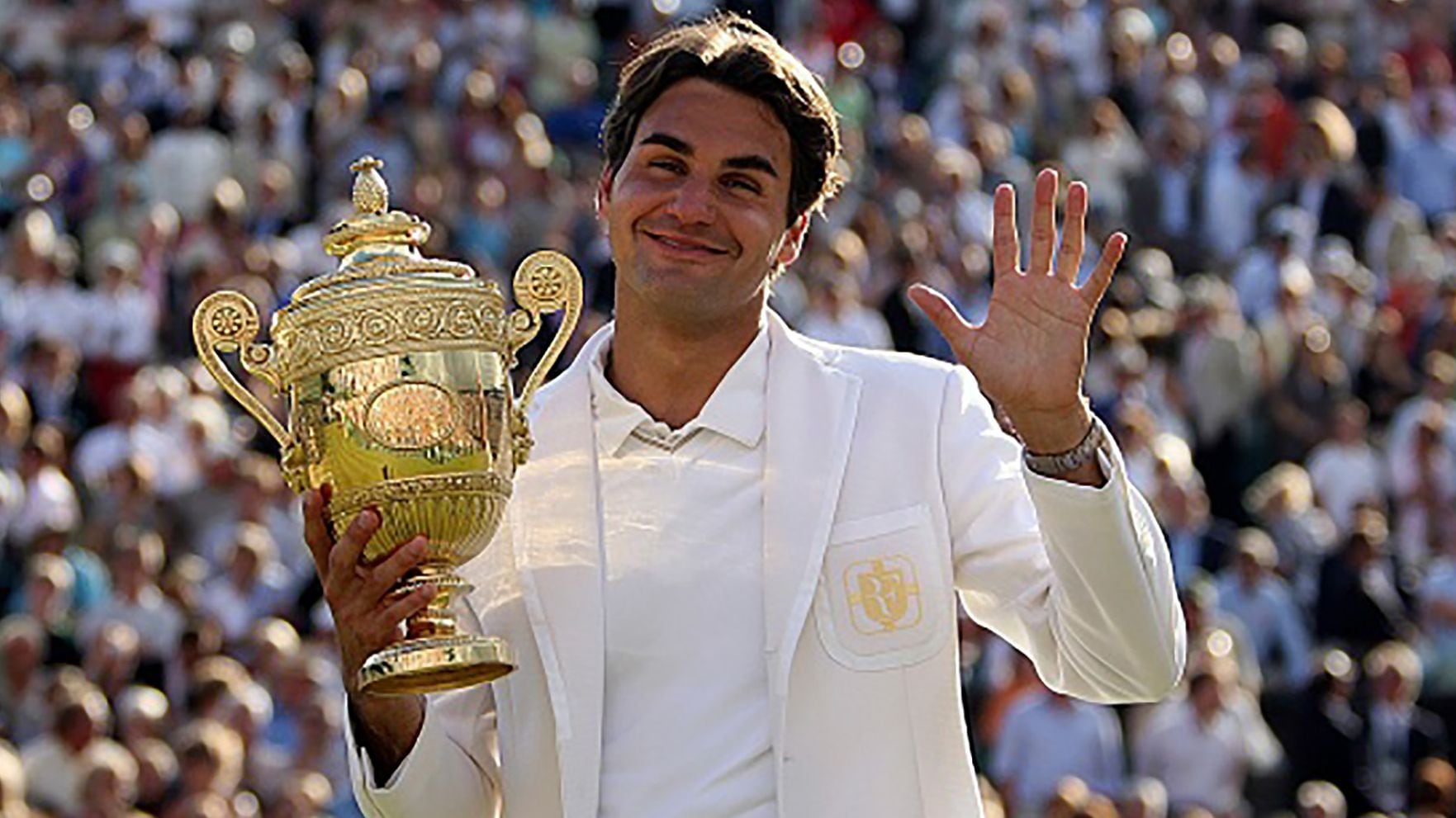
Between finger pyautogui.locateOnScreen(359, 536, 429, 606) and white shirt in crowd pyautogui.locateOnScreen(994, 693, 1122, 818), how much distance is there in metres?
8.19

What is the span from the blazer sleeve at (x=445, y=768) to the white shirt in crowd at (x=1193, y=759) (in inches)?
328

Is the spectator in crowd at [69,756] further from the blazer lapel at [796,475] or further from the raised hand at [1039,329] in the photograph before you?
the raised hand at [1039,329]

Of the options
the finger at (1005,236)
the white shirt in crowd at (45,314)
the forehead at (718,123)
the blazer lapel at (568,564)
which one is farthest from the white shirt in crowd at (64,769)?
the finger at (1005,236)

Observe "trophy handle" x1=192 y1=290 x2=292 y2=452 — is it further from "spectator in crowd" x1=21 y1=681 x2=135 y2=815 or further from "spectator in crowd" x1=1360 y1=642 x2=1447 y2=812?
"spectator in crowd" x1=1360 y1=642 x2=1447 y2=812

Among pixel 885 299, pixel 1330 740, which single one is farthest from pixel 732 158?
pixel 885 299

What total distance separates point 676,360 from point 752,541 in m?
0.32

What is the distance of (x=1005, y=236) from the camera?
18.2 feet

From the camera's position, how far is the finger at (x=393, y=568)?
548cm

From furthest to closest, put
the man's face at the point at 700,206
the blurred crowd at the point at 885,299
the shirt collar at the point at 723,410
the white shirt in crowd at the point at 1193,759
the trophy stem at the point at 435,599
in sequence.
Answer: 1. the white shirt in crowd at the point at 1193,759
2. the blurred crowd at the point at 885,299
3. the shirt collar at the point at 723,410
4. the man's face at the point at 700,206
5. the trophy stem at the point at 435,599

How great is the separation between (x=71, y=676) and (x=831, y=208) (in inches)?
254

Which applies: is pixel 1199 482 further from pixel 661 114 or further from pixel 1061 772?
pixel 661 114

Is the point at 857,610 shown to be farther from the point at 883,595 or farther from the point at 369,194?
the point at 369,194

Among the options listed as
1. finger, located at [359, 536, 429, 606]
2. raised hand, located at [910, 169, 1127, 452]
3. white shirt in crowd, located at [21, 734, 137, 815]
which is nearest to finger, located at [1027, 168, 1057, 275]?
raised hand, located at [910, 169, 1127, 452]

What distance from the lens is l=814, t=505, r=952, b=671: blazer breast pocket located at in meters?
5.62
